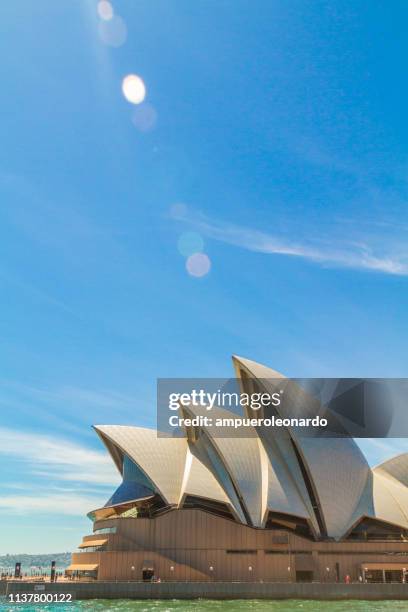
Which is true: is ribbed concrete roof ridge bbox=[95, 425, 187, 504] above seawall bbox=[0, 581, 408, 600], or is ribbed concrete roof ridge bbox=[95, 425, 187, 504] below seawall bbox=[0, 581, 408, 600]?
above

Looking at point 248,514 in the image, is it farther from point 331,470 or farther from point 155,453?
point 155,453

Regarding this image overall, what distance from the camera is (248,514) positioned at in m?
50.9

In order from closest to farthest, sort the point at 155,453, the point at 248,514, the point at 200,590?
the point at 200,590 → the point at 248,514 → the point at 155,453

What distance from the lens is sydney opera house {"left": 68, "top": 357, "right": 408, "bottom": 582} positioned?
49906mm

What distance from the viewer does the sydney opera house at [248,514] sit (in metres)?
49.9

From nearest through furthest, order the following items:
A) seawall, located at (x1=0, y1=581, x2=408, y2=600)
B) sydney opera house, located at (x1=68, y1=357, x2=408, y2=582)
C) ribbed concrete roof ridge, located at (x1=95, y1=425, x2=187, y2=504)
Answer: seawall, located at (x1=0, y1=581, x2=408, y2=600) < sydney opera house, located at (x1=68, y1=357, x2=408, y2=582) < ribbed concrete roof ridge, located at (x1=95, y1=425, x2=187, y2=504)

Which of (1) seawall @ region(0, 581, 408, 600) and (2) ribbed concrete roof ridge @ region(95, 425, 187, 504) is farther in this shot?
(2) ribbed concrete roof ridge @ region(95, 425, 187, 504)

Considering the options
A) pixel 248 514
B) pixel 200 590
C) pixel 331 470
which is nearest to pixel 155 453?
pixel 248 514

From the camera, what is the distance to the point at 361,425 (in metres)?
56.9

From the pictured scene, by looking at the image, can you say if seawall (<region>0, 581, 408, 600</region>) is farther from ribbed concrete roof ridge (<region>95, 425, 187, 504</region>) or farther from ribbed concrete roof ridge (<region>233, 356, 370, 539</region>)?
ribbed concrete roof ridge (<region>95, 425, 187, 504</region>)

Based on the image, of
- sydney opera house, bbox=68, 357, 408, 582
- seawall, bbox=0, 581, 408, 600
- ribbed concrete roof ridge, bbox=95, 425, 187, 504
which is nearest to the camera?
seawall, bbox=0, 581, 408, 600

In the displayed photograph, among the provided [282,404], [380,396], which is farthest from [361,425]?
[282,404]

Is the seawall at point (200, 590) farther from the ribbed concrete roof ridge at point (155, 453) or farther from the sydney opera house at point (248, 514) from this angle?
the ribbed concrete roof ridge at point (155, 453)

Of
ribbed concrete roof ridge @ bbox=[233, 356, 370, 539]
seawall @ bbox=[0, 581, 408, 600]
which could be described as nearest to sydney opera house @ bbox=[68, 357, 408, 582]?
ribbed concrete roof ridge @ bbox=[233, 356, 370, 539]
